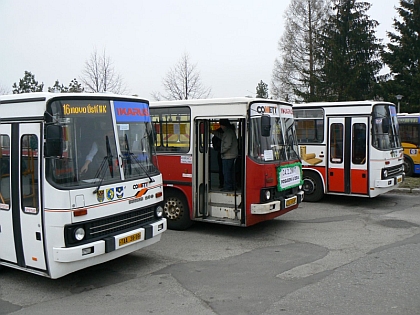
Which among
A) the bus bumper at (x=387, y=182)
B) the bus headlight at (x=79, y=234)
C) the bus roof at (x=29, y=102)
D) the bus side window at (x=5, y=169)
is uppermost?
the bus roof at (x=29, y=102)

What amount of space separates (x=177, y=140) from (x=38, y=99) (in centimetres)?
407

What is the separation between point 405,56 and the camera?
3347cm

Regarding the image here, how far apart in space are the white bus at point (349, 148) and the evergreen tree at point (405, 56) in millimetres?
21368

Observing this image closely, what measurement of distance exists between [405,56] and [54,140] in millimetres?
32807

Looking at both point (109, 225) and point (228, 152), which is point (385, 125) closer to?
point (228, 152)

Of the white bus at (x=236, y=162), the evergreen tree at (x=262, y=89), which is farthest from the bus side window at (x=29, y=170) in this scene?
the evergreen tree at (x=262, y=89)

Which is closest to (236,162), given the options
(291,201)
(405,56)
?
(291,201)

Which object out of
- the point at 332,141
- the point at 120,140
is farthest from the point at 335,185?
the point at 120,140

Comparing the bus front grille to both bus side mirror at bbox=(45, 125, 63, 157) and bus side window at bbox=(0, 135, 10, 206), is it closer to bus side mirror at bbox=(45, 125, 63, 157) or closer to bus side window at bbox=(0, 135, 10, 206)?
bus side mirror at bbox=(45, 125, 63, 157)

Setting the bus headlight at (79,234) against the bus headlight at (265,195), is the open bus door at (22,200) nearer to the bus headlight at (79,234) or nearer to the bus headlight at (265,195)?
the bus headlight at (79,234)

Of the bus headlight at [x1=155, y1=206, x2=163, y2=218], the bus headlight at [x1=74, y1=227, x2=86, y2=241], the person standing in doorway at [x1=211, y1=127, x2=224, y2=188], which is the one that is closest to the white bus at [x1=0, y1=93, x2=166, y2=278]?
the bus headlight at [x1=74, y1=227, x2=86, y2=241]

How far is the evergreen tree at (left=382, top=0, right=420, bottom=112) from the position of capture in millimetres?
32406

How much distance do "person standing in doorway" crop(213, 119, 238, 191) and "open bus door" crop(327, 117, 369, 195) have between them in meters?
4.13

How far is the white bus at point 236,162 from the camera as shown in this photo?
885 centimetres
